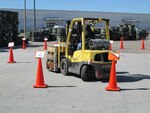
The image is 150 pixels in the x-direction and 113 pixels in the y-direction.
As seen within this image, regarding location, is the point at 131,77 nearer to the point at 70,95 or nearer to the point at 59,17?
the point at 70,95

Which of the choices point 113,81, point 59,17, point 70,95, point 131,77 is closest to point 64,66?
point 131,77

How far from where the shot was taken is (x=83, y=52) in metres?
12.3

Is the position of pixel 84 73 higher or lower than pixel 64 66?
lower

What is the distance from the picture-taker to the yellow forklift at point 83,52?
12.1m

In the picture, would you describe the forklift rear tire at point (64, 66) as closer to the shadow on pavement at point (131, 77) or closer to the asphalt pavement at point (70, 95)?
the asphalt pavement at point (70, 95)

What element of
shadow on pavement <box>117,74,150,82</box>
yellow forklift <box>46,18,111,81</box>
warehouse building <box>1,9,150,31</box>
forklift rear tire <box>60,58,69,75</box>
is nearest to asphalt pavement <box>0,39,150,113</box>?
shadow on pavement <box>117,74,150,82</box>

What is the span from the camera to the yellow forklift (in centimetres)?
1209

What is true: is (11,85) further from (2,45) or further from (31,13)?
(31,13)

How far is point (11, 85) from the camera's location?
11.2 meters

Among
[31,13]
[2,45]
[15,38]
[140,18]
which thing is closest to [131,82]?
[2,45]

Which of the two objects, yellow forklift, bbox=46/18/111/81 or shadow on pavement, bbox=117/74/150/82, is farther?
shadow on pavement, bbox=117/74/150/82

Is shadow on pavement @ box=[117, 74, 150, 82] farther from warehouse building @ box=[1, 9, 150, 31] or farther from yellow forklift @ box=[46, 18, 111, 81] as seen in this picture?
warehouse building @ box=[1, 9, 150, 31]

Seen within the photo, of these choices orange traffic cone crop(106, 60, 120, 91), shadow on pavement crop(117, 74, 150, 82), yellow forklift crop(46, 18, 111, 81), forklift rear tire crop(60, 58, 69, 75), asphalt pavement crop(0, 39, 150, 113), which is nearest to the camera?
asphalt pavement crop(0, 39, 150, 113)

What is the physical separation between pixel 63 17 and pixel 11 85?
85.0 m
